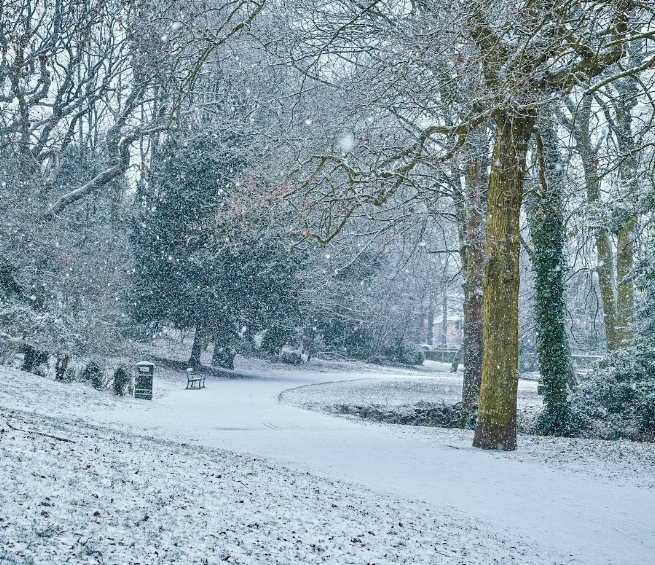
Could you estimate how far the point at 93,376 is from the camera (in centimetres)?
1633

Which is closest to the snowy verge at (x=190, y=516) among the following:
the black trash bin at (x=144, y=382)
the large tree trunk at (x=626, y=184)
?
the large tree trunk at (x=626, y=184)

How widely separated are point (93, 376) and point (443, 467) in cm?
1132

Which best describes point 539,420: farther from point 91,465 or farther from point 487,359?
point 91,465

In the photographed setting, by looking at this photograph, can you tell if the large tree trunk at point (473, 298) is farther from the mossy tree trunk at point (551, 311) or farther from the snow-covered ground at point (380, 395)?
the snow-covered ground at point (380, 395)

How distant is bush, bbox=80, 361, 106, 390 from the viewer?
16.3 metres

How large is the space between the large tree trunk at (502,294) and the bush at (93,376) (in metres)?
10.8

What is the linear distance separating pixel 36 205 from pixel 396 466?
15.9 metres

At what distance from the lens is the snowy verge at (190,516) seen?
11.4 feet

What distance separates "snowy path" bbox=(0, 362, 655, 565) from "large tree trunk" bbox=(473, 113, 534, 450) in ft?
1.93

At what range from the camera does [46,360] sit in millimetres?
16312

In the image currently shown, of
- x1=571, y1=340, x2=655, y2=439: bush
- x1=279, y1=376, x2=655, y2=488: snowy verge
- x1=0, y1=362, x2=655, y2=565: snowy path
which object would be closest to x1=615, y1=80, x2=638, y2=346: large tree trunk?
x1=571, y1=340, x2=655, y2=439: bush

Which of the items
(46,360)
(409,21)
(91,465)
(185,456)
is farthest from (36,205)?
(91,465)

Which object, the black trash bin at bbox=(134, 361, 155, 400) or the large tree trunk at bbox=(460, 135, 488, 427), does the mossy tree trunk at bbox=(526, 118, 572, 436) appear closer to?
the large tree trunk at bbox=(460, 135, 488, 427)

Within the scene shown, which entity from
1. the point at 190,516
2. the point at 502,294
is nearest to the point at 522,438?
the point at 502,294
